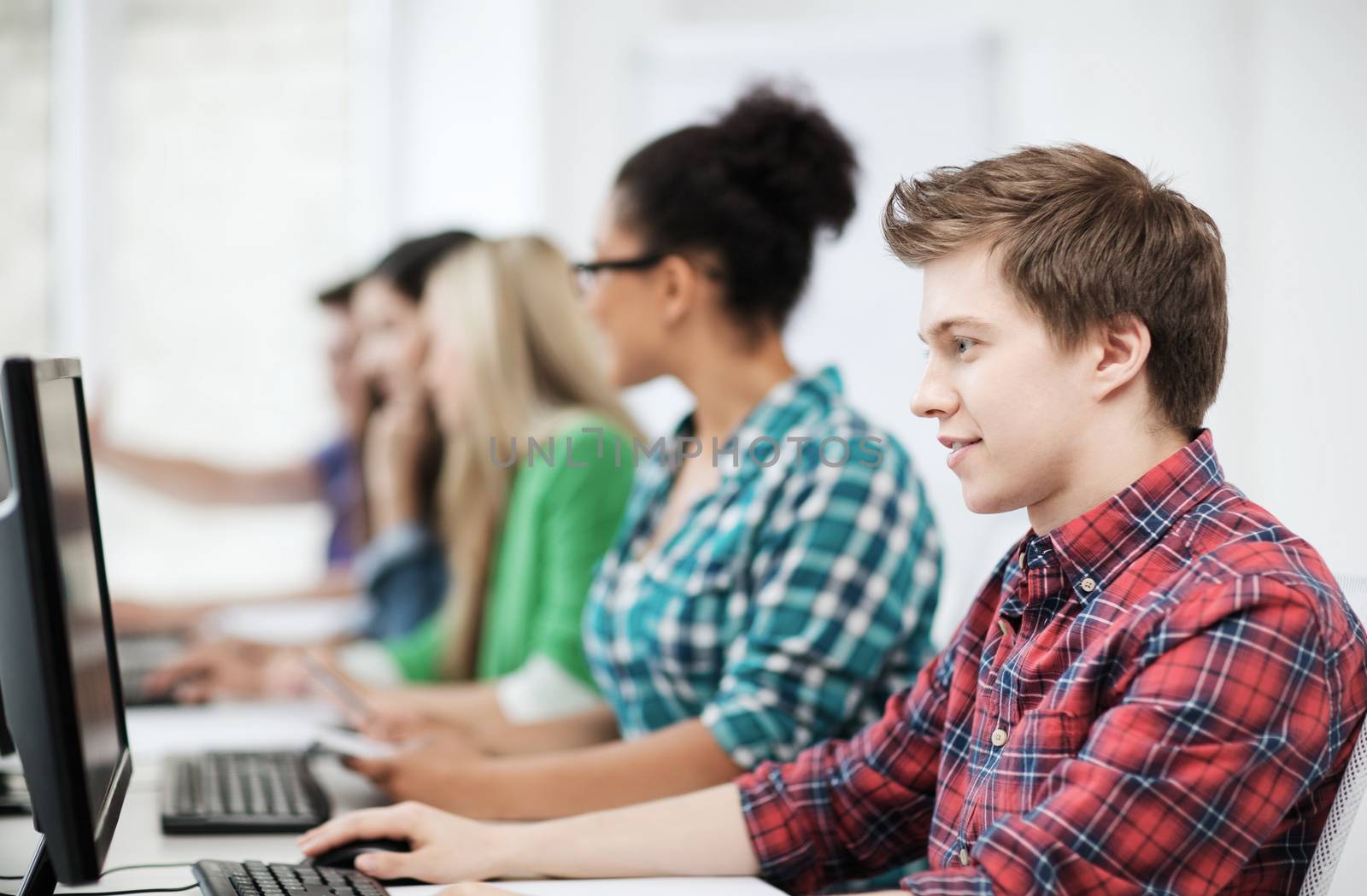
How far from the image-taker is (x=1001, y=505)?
93 cm

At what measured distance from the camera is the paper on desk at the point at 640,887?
104 centimetres

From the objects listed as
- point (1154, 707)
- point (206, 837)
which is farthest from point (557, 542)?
point (1154, 707)

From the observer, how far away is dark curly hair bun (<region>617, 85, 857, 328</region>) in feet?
5.03

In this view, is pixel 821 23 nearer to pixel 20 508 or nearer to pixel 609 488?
pixel 609 488

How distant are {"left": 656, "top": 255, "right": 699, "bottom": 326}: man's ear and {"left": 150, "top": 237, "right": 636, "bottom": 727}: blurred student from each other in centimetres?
55

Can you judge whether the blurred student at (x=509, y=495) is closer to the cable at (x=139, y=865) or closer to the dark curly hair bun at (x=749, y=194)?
the dark curly hair bun at (x=749, y=194)

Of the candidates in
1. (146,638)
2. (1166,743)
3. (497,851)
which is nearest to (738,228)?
(497,851)

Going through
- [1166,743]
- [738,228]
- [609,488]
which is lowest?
[609,488]

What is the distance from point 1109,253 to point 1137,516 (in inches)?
7.3

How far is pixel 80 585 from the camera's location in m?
0.92

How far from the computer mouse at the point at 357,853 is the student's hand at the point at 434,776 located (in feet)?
0.61

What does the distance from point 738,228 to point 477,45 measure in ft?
6.75

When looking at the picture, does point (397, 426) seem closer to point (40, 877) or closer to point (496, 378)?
point (496, 378)

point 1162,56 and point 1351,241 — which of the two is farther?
point 1162,56
